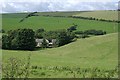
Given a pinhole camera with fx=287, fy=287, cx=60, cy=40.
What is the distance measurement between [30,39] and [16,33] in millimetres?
5939

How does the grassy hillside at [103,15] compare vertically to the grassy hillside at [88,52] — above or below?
above

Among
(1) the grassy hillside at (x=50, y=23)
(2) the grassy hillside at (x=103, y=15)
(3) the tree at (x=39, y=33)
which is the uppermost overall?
(2) the grassy hillside at (x=103, y=15)

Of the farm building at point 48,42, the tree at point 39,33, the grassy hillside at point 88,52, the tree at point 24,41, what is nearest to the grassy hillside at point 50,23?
the tree at point 39,33

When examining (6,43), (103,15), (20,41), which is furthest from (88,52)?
(103,15)

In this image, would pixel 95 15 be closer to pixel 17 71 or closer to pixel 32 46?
pixel 32 46

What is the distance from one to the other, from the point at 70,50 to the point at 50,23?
36297 mm

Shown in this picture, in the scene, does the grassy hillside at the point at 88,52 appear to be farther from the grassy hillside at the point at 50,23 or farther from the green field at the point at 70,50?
the grassy hillside at the point at 50,23

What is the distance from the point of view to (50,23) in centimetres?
9644

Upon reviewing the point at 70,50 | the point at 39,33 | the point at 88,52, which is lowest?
the point at 88,52

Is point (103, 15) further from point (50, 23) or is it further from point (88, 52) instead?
point (88, 52)

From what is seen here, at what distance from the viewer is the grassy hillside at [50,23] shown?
9029 centimetres

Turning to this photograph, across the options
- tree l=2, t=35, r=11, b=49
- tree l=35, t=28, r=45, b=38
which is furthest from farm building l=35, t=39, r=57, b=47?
tree l=2, t=35, r=11, b=49

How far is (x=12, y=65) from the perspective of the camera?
805 centimetres

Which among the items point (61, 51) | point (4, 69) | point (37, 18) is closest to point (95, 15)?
point (37, 18)
